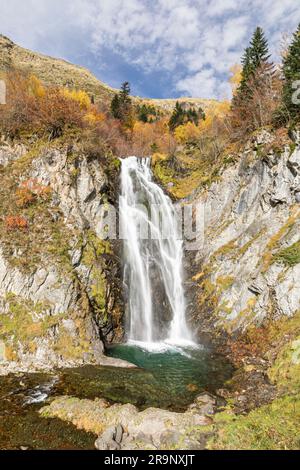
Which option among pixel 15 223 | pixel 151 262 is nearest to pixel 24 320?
pixel 15 223

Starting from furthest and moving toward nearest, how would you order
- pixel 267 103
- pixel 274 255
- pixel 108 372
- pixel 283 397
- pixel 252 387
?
pixel 267 103 < pixel 274 255 < pixel 108 372 < pixel 252 387 < pixel 283 397

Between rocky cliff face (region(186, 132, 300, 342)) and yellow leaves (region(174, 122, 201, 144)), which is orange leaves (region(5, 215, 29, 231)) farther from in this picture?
yellow leaves (region(174, 122, 201, 144))

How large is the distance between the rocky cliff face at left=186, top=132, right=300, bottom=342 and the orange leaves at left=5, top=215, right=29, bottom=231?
12934 millimetres

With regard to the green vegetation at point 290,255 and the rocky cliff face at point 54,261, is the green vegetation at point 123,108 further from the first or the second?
the green vegetation at point 290,255

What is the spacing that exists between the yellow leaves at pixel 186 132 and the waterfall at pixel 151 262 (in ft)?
82.6

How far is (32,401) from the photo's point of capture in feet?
35.0

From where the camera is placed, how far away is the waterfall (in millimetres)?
20531

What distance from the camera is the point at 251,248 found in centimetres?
1994

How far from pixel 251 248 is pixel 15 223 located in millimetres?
15757

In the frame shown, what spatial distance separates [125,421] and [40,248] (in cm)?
1170

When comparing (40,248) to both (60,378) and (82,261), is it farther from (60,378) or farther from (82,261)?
(60,378)

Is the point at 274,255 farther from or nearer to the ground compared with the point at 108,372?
farther from the ground

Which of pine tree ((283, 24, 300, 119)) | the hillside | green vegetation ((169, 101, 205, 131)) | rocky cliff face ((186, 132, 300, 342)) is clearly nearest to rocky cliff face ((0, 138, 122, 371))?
rocky cliff face ((186, 132, 300, 342))

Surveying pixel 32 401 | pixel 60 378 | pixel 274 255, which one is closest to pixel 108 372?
pixel 60 378
